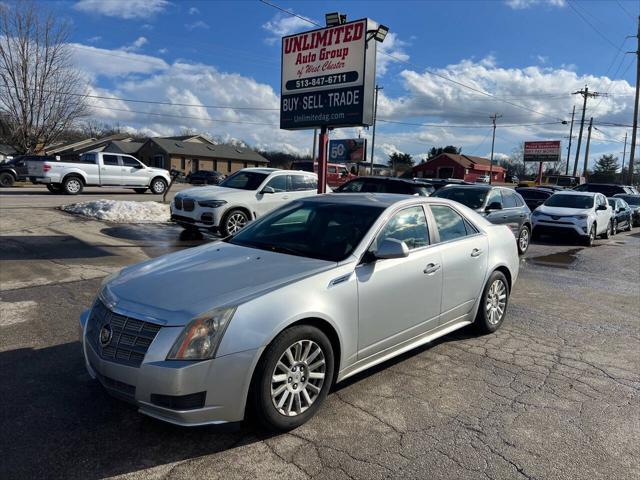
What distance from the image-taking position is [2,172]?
82.9ft

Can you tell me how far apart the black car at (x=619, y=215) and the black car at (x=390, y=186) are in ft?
39.0

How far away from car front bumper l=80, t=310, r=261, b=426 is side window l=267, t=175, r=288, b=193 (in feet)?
29.8

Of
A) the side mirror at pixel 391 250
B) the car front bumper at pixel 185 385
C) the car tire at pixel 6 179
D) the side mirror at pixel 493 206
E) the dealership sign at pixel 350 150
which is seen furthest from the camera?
the dealership sign at pixel 350 150

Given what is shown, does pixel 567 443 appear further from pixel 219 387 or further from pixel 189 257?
pixel 189 257

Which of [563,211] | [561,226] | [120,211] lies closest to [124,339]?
[120,211]

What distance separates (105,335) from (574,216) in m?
14.8

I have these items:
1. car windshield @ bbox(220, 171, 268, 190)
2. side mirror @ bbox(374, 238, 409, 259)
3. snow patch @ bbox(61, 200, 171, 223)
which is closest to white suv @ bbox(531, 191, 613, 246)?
car windshield @ bbox(220, 171, 268, 190)

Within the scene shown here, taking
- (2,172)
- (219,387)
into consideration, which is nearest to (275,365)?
(219,387)

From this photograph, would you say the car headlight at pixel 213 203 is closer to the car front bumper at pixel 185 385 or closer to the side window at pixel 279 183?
the side window at pixel 279 183

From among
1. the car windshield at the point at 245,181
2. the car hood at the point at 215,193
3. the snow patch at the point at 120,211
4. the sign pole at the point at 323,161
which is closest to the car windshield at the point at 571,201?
the sign pole at the point at 323,161

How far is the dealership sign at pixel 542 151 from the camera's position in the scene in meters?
66.5

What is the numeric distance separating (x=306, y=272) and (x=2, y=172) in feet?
89.5

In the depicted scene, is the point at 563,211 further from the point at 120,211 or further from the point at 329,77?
the point at 120,211

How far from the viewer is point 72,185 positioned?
21078 mm
